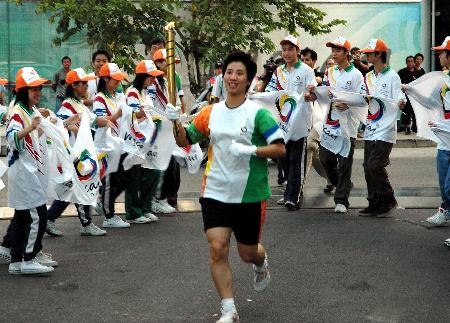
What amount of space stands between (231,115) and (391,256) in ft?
9.30

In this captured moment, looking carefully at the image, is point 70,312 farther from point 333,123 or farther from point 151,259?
point 333,123

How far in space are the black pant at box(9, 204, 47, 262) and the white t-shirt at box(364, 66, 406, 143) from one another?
14.1 ft

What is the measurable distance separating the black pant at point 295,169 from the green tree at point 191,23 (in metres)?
7.43

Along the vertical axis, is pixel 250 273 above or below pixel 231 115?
below

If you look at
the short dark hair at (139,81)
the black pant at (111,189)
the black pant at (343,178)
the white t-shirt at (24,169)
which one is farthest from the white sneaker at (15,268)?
the black pant at (343,178)

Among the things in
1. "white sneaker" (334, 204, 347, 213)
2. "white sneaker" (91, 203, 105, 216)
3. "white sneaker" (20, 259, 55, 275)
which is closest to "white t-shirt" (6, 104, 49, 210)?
"white sneaker" (20, 259, 55, 275)

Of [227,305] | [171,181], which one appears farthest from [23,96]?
[171,181]

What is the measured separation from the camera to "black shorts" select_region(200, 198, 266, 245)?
680cm

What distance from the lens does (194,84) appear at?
20.8 m

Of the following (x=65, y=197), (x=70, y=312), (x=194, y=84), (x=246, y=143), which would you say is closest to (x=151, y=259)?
(x=65, y=197)

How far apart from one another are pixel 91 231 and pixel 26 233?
192 cm

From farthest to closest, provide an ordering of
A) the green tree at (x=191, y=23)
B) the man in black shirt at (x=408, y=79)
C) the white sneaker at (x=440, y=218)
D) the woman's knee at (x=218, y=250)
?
the man in black shirt at (x=408, y=79), the green tree at (x=191, y=23), the white sneaker at (x=440, y=218), the woman's knee at (x=218, y=250)

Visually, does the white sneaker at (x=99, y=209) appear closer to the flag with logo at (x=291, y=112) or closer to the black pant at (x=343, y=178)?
the flag with logo at (x=291, y=112)

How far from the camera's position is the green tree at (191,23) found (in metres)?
19.3
